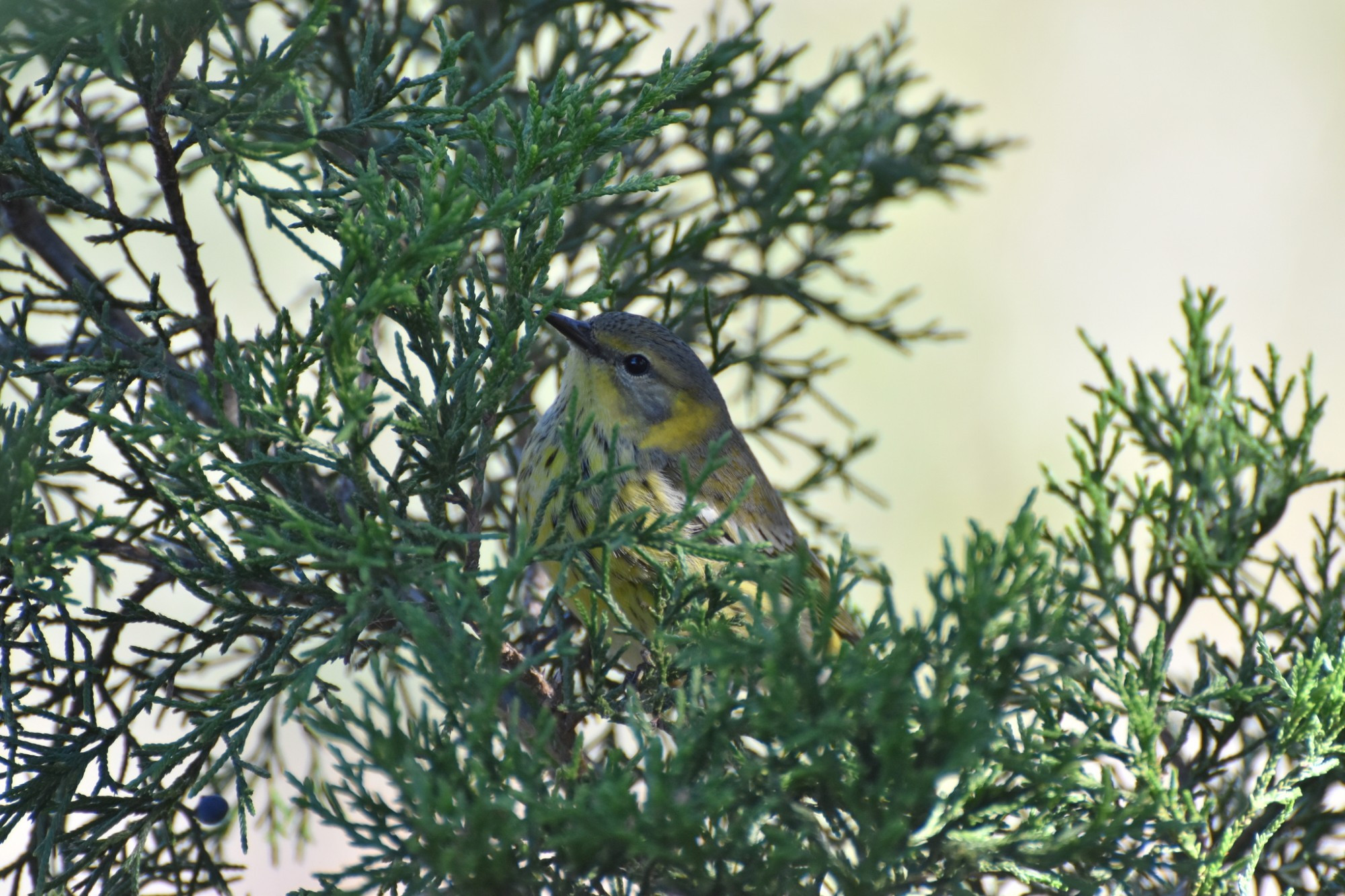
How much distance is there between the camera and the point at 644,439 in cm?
359

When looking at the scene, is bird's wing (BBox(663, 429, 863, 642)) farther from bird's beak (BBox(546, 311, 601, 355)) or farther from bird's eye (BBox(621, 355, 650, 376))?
bird's beak (BBox(546, 311, 601, 355))

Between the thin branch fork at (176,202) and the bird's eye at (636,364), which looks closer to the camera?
the thin branch fork at (176,202)

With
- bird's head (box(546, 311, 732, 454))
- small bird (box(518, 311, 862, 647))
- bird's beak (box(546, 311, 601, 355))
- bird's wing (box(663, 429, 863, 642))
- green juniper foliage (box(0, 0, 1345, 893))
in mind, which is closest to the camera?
green juniper foliage (box(0, 0, 1345, 893))

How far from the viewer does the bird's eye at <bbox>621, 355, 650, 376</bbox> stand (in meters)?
3.49

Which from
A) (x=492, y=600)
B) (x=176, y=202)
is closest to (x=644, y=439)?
(x=176, y=202)

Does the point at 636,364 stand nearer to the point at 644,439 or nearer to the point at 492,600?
the point at 644,439

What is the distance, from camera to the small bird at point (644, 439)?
3.05 m

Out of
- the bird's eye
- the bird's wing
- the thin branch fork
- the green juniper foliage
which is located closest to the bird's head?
the bird's eye

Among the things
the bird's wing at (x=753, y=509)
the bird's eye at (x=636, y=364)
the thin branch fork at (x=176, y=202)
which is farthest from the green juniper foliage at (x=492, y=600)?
the bird's wing at (x=753, y=509)

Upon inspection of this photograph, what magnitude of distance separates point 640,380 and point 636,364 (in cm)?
5

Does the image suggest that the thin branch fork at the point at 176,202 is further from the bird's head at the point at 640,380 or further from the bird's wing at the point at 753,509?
the bird's wing at the point at 753,509

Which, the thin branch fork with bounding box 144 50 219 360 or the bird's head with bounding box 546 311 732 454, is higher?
the bird's head with bounding box 546 311 732 454

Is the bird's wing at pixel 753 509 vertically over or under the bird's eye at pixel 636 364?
under

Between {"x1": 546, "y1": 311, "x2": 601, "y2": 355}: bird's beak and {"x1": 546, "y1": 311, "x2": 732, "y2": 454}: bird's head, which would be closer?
{"x1": 546, "y1": 311, "x2": 601, "y2": 355}: bird's beak
